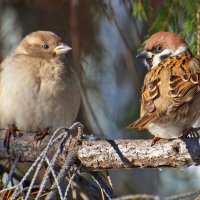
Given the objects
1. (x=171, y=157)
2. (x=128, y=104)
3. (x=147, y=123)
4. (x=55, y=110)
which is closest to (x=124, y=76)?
(x=128, y=104)

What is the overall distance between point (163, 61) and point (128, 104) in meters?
0.91

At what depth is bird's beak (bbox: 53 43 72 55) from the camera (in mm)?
4043

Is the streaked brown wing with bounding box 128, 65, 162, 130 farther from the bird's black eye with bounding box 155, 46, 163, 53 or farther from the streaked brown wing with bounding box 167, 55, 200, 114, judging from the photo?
the bird's black eye with bounding box 155, 46, 163, 53

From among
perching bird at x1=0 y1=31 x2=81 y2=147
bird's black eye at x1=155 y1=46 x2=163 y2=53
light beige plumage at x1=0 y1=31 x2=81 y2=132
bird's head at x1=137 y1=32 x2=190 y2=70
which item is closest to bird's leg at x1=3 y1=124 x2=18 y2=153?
perching bird at x1=0 y1=31 x2=81 y2=147

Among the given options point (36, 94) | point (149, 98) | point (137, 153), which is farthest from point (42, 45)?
point (137, 153)

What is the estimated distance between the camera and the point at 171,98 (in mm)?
3035

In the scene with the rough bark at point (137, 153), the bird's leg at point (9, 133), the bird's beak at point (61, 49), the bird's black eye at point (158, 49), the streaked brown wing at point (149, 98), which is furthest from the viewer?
the bird's beak at point (61, 49)

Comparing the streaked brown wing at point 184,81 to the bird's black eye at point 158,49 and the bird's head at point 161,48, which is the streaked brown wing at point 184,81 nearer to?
the bird's head at point 161,48

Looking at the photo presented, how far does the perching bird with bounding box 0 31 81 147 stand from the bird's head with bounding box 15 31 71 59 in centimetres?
16

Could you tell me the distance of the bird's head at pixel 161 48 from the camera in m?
3.50

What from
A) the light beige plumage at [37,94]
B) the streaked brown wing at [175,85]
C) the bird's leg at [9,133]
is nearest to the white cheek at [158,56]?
the streaked brown wing at [175,85]

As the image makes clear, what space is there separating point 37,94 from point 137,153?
1.21 meters

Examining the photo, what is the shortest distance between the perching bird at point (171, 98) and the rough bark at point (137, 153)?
156 mm

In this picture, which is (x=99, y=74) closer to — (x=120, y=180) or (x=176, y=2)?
(x=120, y=180)
